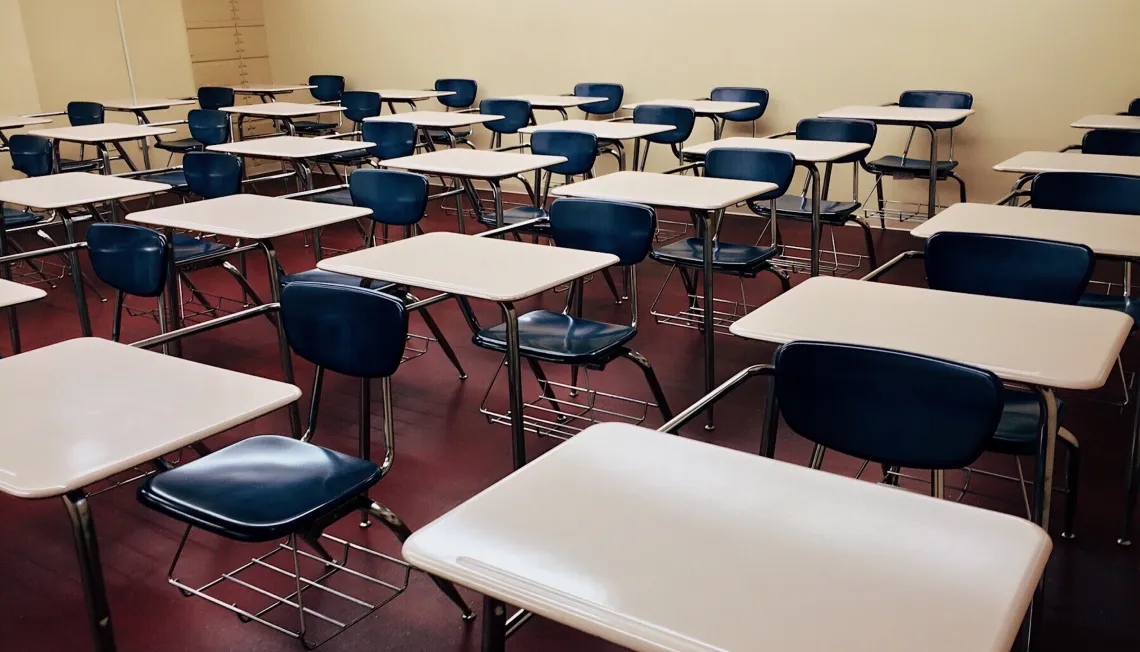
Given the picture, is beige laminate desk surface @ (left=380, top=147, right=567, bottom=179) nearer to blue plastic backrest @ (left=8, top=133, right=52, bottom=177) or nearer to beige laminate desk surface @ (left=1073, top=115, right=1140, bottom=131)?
blue plastic backrest @ (left=8, top=133, right=52, bottom=177)

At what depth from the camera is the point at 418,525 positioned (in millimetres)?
3016

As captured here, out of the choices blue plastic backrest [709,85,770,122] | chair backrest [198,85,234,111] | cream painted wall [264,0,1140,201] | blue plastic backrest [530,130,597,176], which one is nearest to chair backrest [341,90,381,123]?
cream painted wall [264,0,1140,201]

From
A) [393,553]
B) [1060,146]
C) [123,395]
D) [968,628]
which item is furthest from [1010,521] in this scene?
[1060,146]

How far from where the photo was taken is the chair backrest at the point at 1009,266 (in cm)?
268

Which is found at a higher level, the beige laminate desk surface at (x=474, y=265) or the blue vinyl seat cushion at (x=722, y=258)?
the beige laminate desk surface at (x=474, y=265)

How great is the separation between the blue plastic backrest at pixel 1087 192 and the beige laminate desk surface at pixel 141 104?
23.0 feet

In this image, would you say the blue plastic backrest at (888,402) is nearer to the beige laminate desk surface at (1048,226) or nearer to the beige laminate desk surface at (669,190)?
the beige laminate desk surface at (1048,226)

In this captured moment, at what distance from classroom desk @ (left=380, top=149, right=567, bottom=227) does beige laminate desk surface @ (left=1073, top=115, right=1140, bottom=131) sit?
290cm

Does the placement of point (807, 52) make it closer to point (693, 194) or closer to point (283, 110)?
point (693, 194)

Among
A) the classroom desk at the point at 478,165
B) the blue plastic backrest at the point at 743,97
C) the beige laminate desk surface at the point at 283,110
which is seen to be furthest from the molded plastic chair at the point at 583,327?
the beige laminate desk surface at the point at 283,110

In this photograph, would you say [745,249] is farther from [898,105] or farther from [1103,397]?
[898,105]

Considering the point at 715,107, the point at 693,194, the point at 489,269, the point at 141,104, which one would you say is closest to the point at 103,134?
the point at 141,104

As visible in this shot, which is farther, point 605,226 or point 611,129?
point 611,129

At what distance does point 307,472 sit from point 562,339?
3.96ft
